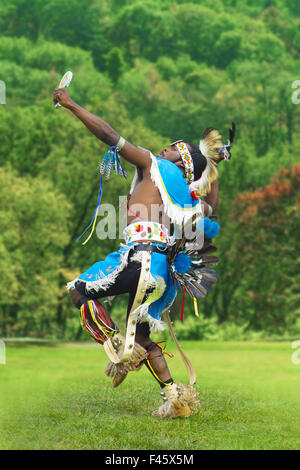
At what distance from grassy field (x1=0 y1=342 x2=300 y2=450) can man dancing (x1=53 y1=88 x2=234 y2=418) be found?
354mm

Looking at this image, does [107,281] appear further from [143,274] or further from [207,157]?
[207,157]

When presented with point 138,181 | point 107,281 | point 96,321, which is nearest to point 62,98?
point 138,181

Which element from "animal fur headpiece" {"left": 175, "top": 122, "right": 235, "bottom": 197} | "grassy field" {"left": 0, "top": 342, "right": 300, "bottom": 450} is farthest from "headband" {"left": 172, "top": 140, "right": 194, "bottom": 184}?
"grassy field" {"left": 0, "top": 342, "right": 300, "bottom": 450}

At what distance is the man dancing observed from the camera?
4.38 m

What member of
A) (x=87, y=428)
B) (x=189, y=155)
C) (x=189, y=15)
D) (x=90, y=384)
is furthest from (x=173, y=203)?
(x=189, y=15)

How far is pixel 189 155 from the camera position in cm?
490

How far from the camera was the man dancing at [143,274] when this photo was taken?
4.38 metres

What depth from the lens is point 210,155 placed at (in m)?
5.00

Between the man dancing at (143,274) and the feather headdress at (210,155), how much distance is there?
0.22m

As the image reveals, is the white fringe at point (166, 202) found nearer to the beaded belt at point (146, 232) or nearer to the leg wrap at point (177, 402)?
the beaded belt at point (146, 232)

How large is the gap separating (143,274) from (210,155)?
124cm

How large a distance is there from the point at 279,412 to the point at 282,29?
90.6ft

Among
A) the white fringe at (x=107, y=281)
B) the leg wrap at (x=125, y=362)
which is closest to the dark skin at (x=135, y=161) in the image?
the white fringe at (x=107, y=281)

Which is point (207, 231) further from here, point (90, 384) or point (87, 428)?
point (90, 384)
